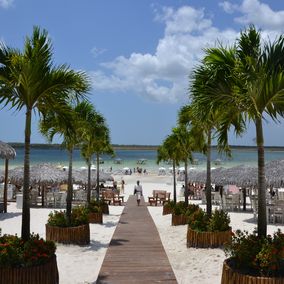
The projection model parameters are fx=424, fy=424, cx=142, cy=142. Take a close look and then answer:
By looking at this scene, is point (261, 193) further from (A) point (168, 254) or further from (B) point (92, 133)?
(B) point (92, 133)

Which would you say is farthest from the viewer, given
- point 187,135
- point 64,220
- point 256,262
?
point 187,135

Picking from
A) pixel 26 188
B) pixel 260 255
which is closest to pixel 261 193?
pixel 260 255

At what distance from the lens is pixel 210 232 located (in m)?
9.95

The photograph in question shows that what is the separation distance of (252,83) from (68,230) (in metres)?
6.34

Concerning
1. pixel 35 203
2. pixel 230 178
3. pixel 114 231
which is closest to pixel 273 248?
pixel 114 231

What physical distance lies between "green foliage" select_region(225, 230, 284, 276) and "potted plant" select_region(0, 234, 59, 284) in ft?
8.87

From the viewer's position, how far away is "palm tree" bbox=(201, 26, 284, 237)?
20.0 ft

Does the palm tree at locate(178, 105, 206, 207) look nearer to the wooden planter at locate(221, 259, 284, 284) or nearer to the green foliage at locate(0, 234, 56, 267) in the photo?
the wooden planter at locate(221, 259, 284, 284)

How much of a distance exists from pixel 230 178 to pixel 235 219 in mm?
4032

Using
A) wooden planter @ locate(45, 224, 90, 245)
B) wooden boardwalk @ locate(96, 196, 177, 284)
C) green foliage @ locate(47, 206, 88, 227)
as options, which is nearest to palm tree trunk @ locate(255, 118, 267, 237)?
wooden boardwalk @ locate(96, 196, 177, 284)

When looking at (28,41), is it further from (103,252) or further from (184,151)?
(184,151)

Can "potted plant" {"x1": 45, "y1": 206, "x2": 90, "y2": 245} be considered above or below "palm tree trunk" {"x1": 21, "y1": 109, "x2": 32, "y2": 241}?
below

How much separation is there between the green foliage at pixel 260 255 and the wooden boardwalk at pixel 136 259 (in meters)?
1.71

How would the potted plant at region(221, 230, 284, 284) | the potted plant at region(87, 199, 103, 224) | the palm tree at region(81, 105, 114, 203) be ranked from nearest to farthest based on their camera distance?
1. the potted plant at region(221, 230, 284, 284)
2. the palm tree at region(81, 105, 114, 203)
3. the potted plant at region(87, 199, 103, 224)
